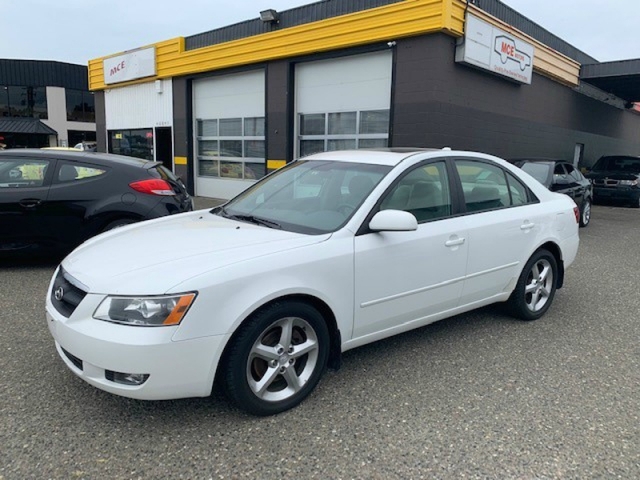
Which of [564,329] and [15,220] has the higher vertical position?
[15,220]

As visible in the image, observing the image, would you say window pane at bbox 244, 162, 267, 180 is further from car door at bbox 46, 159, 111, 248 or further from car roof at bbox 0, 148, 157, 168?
car door at bbox 46, 159, 111, 248

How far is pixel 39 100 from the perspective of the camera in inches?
1574

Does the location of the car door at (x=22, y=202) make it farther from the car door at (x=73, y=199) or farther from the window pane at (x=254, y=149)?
the window pane at (x=254, y=149)

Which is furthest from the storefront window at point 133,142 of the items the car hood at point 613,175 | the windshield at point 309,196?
the car hood at point 613,175

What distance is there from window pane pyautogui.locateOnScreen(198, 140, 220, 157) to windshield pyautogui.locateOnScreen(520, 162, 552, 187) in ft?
29.4

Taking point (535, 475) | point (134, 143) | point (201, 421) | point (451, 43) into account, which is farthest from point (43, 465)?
point (134, 143)

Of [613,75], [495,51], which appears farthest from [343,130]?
[613,75]

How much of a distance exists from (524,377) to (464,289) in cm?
76

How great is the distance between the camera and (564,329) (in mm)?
4359

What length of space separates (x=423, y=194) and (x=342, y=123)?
8598mm

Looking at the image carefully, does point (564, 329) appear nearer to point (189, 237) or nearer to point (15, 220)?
point (189, 237)

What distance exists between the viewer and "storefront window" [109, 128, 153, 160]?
56.5 ft

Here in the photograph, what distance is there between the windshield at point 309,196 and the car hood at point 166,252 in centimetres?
18

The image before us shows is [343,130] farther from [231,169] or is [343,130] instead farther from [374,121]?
[231,169]
